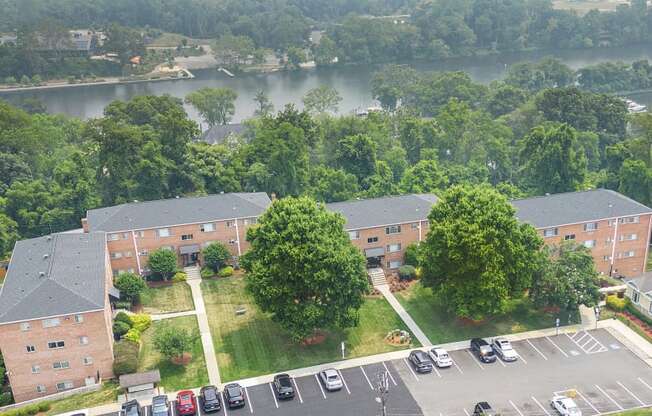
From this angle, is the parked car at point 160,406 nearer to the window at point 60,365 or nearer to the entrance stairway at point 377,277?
the window at point 60,365

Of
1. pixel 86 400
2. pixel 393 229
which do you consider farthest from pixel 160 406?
pixel 393 229

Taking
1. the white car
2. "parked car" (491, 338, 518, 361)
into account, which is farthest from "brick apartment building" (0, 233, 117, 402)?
the white car

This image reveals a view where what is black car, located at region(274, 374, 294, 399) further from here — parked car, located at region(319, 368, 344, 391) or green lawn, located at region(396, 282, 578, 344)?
green lawn, located at region(396, 282, 578, 344)

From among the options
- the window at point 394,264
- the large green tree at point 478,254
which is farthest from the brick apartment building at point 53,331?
the window at point 394,264

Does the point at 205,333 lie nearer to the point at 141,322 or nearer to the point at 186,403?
the point at 141,322

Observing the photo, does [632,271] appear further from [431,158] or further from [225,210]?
[225,210]

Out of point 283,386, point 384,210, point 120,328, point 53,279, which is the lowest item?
point 283,386
